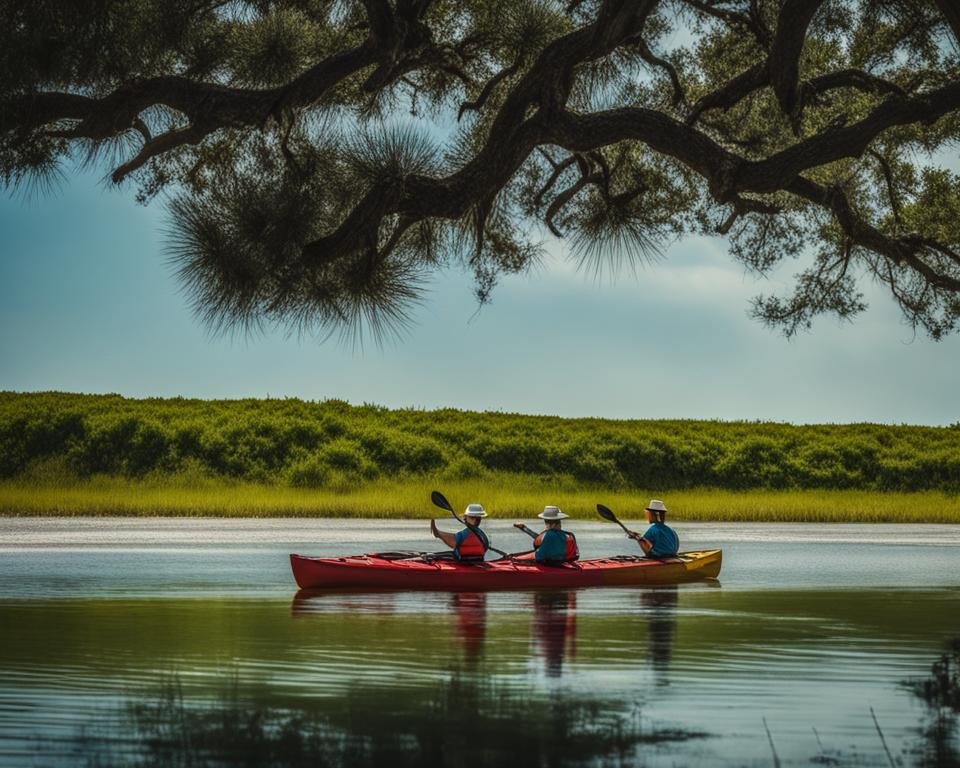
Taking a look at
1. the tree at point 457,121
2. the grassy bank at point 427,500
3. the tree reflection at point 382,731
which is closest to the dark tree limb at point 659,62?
the tree at point 457,121

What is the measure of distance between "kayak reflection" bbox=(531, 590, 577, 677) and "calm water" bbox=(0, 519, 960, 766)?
0.10 ft

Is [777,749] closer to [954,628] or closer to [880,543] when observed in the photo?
[954,628]

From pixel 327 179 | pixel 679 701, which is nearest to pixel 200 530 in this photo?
pixel 327 179

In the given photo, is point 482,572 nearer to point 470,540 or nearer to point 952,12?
point 470,540

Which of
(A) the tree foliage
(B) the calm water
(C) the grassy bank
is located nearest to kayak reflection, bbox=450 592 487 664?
(B) the calm water

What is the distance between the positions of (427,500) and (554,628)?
694 inches

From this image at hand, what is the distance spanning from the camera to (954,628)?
11.0m

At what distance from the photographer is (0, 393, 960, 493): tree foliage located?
32656 millimetres

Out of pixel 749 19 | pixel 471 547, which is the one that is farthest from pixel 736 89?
pixel 471 547

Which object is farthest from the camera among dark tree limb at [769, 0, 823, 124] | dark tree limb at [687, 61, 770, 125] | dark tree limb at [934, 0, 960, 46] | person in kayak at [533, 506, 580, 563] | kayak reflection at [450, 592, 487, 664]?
person in kayak at [533, 506, 580, 563]

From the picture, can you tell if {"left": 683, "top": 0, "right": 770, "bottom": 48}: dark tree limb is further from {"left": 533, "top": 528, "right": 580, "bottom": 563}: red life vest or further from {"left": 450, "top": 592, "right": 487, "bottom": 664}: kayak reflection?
{"left": 450, "top": 592, "right": 487, "bottom": 664}: kayak reflection

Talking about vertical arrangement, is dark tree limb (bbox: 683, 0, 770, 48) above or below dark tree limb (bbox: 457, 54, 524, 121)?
above

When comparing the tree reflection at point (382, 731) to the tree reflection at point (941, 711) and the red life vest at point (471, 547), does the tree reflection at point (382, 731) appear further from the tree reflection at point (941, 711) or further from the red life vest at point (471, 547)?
the red life vest at point (471, 547)

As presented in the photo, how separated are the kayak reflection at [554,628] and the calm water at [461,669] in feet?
0.10
